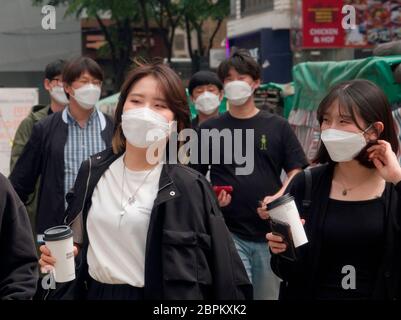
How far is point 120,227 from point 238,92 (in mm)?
3234

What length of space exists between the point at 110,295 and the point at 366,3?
21.1 m

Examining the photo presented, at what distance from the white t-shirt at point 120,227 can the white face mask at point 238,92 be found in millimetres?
2819

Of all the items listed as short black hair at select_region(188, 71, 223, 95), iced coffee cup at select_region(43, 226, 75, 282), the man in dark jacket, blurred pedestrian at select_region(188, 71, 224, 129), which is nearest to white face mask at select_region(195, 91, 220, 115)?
blurred pedestrian at select_region(188, 71, 224, 129)

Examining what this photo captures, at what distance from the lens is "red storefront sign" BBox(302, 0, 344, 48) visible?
918 inches

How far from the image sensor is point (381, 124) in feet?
13.1

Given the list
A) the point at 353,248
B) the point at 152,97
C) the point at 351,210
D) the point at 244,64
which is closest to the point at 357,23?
the point at 244,64

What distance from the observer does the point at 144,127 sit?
371 centimetres

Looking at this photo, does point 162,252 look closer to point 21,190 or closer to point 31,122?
point 21,190

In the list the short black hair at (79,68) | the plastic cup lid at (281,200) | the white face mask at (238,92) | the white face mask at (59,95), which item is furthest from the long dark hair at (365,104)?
the white face mask at (59,95)

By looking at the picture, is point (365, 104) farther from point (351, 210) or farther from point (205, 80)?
point (205, 80)

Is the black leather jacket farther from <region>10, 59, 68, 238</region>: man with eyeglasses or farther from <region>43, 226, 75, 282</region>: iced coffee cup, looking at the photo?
<region>10, 59, 68, 238</region>: man with eyeglasses

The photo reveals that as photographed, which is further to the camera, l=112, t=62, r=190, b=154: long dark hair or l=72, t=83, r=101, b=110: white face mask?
l=72, t=83, r=101, b=110: white face mask

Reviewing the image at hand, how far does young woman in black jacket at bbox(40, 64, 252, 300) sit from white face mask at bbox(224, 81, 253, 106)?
2.64 metres

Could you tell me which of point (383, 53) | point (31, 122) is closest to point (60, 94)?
point (31, 122)
